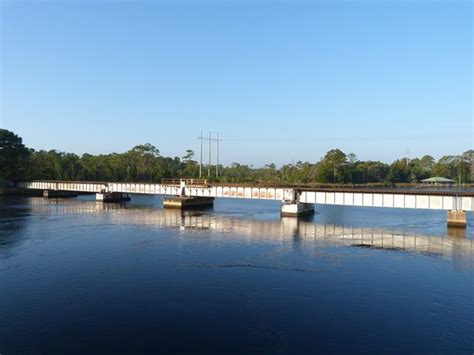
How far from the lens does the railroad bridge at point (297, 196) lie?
58688 mm

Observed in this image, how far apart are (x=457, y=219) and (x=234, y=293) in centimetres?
4517

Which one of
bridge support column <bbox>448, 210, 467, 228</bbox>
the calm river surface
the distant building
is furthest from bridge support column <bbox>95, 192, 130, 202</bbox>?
the distant building

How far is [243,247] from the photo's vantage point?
42.2m

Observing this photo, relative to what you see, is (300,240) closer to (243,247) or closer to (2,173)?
(243,247)

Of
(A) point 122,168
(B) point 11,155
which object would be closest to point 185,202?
(B) point 11,155

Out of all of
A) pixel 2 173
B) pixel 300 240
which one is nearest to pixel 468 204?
pixel 300 240

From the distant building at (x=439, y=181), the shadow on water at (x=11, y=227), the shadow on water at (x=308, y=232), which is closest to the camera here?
the shadow on water at (x=11, y=227)

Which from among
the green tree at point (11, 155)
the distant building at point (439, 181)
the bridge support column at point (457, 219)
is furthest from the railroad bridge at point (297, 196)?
the distant building at point (439, 181)

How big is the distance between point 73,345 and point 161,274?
1244 centimetres

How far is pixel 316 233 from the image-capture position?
52.2m

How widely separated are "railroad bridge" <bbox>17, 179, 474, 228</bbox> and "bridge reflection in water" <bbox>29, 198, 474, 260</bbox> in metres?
5.24

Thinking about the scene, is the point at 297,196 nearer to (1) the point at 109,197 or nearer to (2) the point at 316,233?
(2) the point at 316,233

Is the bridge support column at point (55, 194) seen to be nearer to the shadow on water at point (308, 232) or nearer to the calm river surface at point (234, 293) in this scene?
the shadow on water at point (308, 232)

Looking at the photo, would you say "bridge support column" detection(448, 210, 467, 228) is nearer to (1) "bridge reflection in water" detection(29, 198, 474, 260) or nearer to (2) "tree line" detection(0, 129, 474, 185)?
(1) "bridge reflection in water" detection(29, 198, 474, 260)
